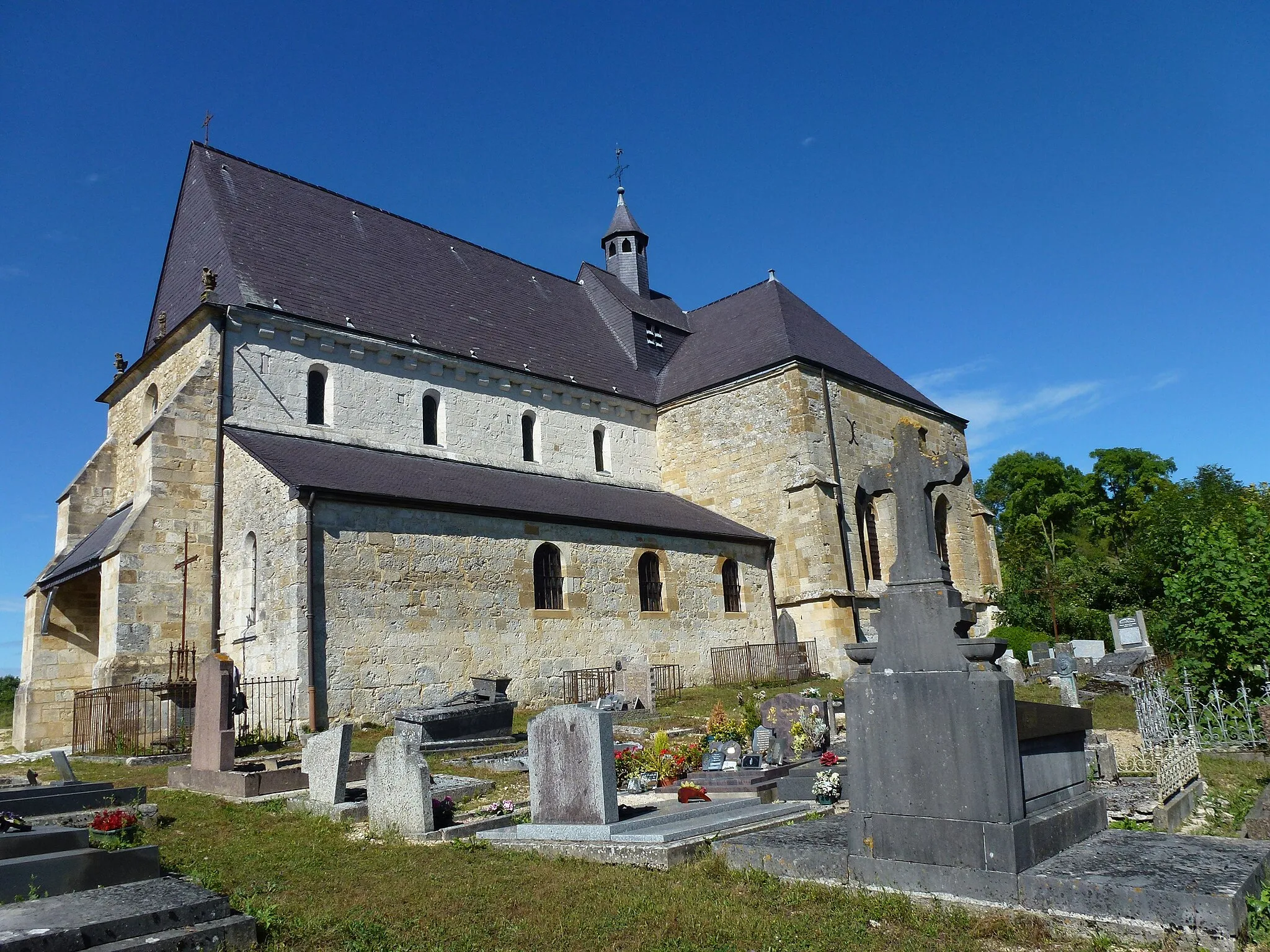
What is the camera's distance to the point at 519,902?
562cm

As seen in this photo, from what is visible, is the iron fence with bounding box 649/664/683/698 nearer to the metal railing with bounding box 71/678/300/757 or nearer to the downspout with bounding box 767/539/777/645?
the downspout with bounding box 767/539/777/645

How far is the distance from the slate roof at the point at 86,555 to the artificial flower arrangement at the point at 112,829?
12135 millimetres

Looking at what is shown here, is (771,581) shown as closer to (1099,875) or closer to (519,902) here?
(519,902)

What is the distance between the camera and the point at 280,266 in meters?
20.8

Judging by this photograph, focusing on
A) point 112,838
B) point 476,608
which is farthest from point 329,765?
point 476,608

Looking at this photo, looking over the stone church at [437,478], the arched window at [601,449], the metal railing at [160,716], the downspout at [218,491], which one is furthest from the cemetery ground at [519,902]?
the arched window at [601,449]

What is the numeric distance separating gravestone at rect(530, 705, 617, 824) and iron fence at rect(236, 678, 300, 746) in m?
8.24

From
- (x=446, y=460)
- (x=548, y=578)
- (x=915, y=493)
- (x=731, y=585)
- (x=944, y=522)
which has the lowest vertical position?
(x=915, y=493)

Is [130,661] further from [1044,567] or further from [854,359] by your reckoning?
[1044,567]

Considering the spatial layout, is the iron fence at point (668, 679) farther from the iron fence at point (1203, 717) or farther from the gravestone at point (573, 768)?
the gravestone at point (573, 768)

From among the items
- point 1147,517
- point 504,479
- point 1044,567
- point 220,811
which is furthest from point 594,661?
point 1147,517

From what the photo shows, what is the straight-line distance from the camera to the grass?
4.70m

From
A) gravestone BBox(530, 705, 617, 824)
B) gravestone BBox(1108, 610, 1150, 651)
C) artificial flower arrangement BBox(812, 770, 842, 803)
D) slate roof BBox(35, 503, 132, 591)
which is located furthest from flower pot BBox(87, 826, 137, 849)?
gravestone BBox(1108, 610, 1150, 651)

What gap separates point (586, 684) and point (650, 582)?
3423 millimetres
